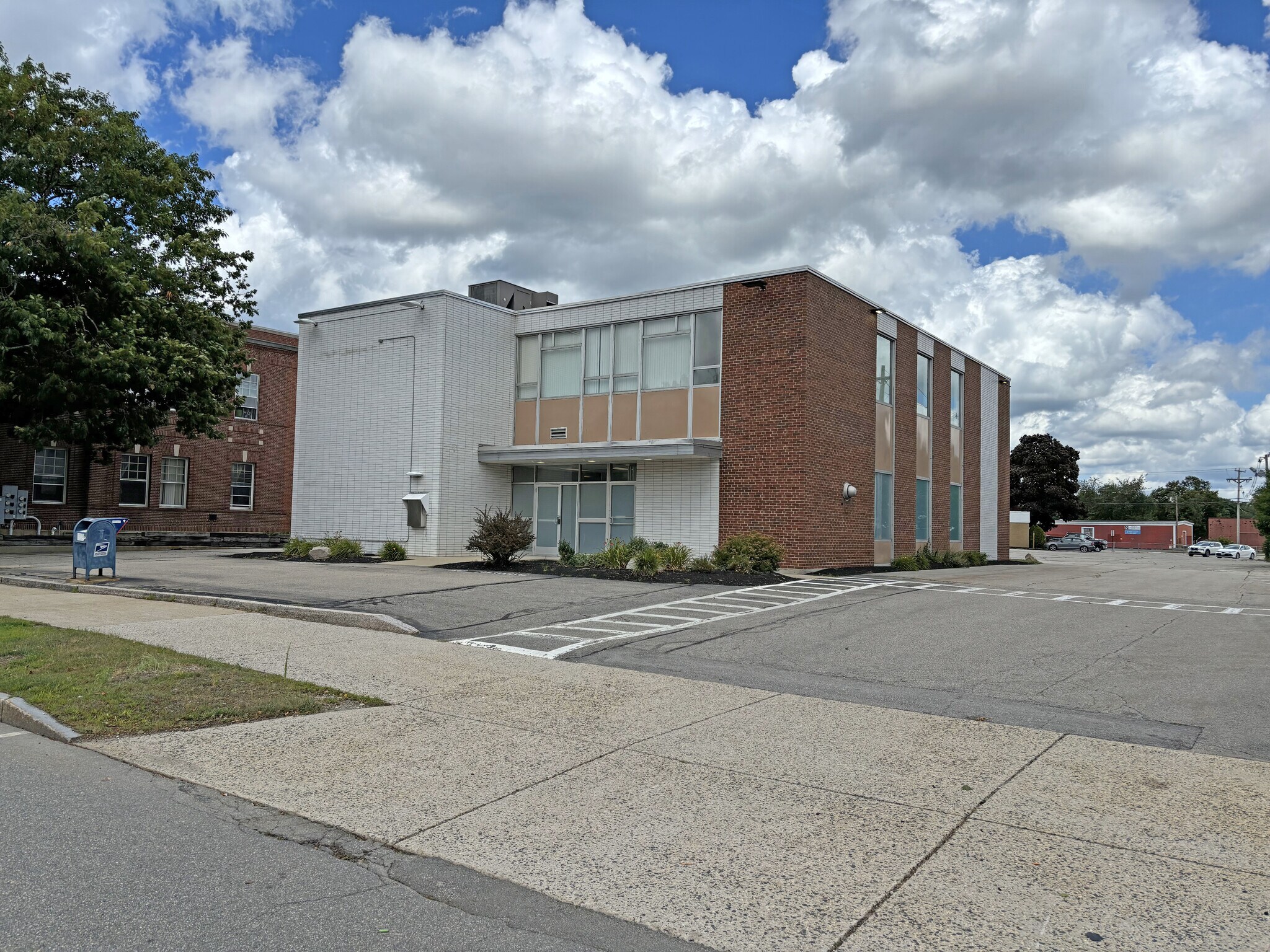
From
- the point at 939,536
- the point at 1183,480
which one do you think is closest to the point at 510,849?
the point at 939,536

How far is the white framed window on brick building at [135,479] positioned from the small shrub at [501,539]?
1943cm

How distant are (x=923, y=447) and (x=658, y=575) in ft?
42.5

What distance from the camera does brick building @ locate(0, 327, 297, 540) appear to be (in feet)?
108

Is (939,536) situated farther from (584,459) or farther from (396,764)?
(396,764)

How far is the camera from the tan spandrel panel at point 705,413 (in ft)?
77.2

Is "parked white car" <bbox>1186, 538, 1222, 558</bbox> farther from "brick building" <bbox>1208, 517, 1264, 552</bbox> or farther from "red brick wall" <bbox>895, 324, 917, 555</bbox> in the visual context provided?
"red brick wall" <bbox>895, 324, 917, 555</bbox>

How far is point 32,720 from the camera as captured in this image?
725 cm

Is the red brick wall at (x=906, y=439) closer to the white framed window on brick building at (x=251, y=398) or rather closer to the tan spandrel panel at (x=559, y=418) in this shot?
the tan spandrel panel at (x=559, y=418)

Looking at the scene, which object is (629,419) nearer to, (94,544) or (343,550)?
(343,550)

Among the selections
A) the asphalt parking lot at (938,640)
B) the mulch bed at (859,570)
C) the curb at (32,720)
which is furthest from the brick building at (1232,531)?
the curb at (32,720)

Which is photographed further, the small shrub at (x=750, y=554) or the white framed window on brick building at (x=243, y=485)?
the white framed window on brick building at (x=243, y=485)

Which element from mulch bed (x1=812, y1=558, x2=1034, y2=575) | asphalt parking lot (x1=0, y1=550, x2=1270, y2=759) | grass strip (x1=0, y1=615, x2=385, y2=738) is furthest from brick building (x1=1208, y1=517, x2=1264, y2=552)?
grass strip (x1=0, y1=615, x2=385, y2=738)

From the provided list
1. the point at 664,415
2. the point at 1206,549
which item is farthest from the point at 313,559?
the point at 1206,549

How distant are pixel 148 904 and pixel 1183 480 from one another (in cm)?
16962
